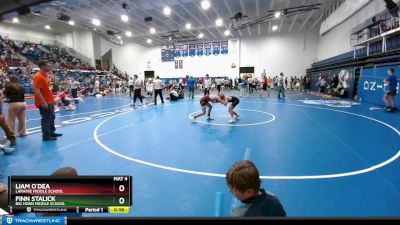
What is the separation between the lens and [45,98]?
673cm

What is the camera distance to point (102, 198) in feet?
3.56

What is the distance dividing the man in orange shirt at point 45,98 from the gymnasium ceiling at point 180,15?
8.76 meters

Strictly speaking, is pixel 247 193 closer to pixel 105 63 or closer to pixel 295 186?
pixel 295 186

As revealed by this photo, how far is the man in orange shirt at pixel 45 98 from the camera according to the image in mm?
6520

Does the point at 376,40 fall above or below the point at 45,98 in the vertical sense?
above

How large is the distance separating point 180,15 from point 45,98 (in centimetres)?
1764

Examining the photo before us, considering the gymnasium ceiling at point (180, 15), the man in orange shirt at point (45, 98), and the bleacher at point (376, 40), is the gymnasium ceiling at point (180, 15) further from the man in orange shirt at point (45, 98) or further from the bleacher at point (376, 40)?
the man in orange shirt at point (45, 98)

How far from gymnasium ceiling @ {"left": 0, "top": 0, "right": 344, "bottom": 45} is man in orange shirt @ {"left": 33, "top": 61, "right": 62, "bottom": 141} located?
8758 mm
